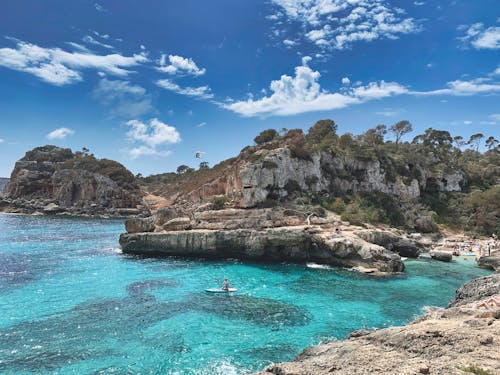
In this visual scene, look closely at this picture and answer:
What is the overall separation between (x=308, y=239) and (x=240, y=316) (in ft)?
56.9

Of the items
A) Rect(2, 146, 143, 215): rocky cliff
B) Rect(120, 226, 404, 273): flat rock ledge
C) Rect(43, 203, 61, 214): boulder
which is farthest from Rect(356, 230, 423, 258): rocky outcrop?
Rect(43, 203, 61, 214): boulder

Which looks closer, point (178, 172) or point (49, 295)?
point (49, 295)

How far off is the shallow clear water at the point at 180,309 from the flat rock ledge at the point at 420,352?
6140 mm

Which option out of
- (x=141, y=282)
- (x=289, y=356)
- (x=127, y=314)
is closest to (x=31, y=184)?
(x=141, y=282)

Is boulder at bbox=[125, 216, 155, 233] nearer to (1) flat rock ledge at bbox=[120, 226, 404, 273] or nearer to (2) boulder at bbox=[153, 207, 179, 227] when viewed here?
(1) flat rock ledge at bbox=[120, 226, 404, 273]

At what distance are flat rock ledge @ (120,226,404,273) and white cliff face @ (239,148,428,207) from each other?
10.4 meters

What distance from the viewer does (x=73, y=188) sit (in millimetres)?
104250

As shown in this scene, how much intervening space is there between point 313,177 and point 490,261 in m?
27.5

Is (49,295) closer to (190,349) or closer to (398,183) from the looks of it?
(190,349)

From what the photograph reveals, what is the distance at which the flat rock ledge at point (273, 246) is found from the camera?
3456cm

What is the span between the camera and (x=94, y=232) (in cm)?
6128

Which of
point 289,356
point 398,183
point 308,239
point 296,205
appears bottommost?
point 289,356

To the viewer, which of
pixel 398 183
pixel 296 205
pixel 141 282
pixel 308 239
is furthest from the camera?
pixel 398 183

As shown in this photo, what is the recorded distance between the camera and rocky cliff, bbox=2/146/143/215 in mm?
99438
